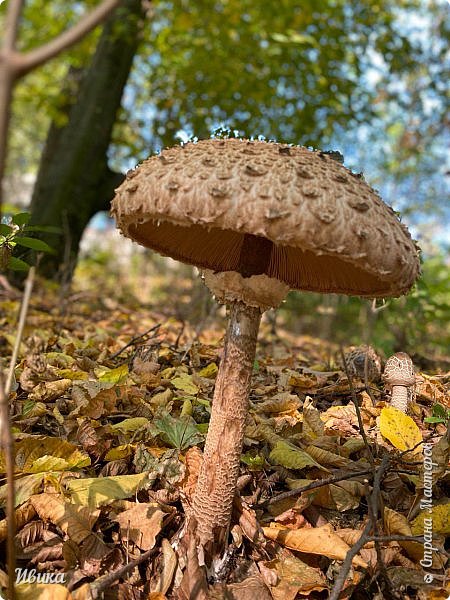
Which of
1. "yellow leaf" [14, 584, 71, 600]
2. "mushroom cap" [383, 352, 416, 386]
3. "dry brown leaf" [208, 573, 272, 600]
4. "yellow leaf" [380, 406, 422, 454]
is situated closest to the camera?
"yellow leaf" [14, 584, 71, 600]

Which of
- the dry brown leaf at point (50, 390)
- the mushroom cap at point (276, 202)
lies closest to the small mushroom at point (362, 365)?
the mushroom cap at point (276, 202)

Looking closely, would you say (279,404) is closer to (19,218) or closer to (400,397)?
(400,397)

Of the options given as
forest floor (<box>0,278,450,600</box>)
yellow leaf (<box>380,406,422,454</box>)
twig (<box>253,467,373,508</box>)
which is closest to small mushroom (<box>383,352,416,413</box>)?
forest floor (<box>0,278,450,600</box>)

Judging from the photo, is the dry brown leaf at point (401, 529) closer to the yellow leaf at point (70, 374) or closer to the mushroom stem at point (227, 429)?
the mushroom stem at point (227, 429)

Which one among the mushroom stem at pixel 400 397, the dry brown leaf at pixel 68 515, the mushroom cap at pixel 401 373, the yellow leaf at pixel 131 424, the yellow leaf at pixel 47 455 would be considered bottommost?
the dry brown leaf at pixel 68 515

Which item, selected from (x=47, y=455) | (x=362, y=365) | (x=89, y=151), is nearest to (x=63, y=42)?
(x=47, y=455)

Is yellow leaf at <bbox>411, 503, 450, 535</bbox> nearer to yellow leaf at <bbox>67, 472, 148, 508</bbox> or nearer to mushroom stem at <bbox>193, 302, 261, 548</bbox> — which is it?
mushroom stem at <bbox>193, 302, 261, 548</bbox>

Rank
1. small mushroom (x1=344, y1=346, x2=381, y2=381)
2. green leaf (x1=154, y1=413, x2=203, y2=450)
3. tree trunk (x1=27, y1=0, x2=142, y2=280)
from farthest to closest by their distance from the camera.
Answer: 1. tree trunk (x1=27, y1=0, x2=142, y2=280)
2. small mushroom (x1=344, y1=346, x2=381, y2=381)
3. green leaf (x1=154, y1=413, x2=203, y2=450)
